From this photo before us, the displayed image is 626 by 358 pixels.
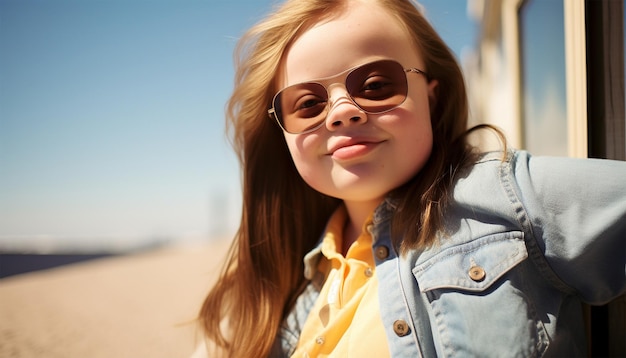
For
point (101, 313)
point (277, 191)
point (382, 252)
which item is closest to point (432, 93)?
point (382, 252)

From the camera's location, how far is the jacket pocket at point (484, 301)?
0.90m

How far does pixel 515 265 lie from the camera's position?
936mm

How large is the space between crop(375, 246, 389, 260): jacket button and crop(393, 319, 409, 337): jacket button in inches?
7.9

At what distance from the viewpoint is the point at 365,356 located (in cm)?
104

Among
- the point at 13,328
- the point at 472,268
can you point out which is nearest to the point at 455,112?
the point at 472,268

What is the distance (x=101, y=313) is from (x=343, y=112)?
3319 millimetres

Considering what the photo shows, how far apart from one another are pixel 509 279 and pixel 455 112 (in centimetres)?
67

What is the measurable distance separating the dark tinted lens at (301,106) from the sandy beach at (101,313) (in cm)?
93

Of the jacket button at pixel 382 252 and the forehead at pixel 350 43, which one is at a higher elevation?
the forehead at pixel 350 43

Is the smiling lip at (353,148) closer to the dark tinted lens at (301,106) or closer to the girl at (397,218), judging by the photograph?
the girl at (397,218)

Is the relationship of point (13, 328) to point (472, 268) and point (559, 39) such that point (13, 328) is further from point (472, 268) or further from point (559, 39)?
point (559, 39)

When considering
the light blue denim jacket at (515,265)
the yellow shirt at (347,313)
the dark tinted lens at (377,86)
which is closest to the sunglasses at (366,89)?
the dark tinted lens at (377,86)

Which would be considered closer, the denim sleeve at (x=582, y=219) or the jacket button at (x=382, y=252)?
the denim sleeve at (x=582, y=219)

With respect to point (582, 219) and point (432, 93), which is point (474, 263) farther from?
point (432, 93)
